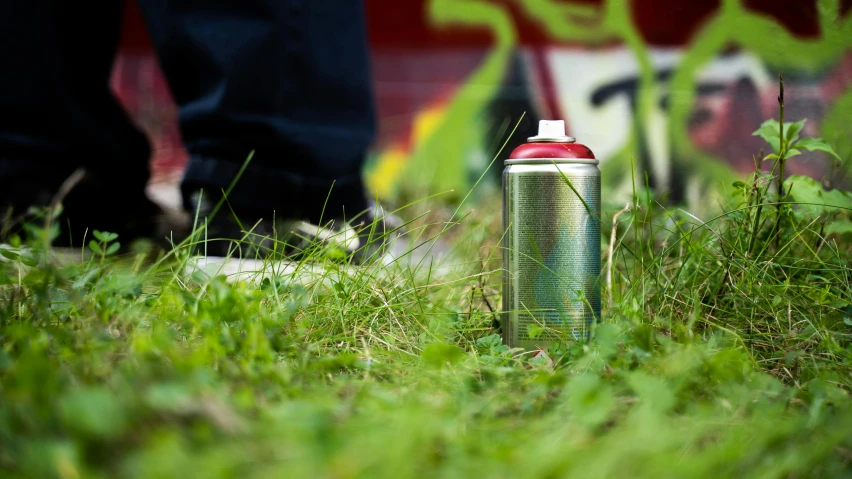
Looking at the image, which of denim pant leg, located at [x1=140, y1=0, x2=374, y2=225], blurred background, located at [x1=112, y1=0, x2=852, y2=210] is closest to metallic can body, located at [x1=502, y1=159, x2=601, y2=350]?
denim pant leg, located at [x1=140, y1=0, x2=374, y2=225]

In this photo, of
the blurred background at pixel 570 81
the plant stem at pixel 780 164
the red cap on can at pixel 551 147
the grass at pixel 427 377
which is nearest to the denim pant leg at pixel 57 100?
the grass at pixel 427 377

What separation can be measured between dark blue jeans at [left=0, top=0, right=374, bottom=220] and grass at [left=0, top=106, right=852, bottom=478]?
474 mm

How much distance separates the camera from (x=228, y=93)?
1579 mm

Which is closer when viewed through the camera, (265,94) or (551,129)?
(551,129)

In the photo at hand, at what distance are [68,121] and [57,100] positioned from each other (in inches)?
2.7

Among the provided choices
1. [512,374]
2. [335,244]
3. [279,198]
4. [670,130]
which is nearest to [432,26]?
[670,130]

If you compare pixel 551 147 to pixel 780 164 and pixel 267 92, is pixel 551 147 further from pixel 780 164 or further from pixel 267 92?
pixel 267 92

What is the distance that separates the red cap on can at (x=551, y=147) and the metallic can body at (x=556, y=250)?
0.01 meters

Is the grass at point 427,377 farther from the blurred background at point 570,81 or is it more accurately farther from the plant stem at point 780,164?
the blurred background at point 570,81

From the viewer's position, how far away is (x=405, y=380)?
914mm

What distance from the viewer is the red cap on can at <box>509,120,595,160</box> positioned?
1122mm

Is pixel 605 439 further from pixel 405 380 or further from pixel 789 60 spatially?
pixel 789 60

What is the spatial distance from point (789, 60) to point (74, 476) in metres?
4.32

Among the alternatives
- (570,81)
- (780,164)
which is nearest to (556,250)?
(780,164)
